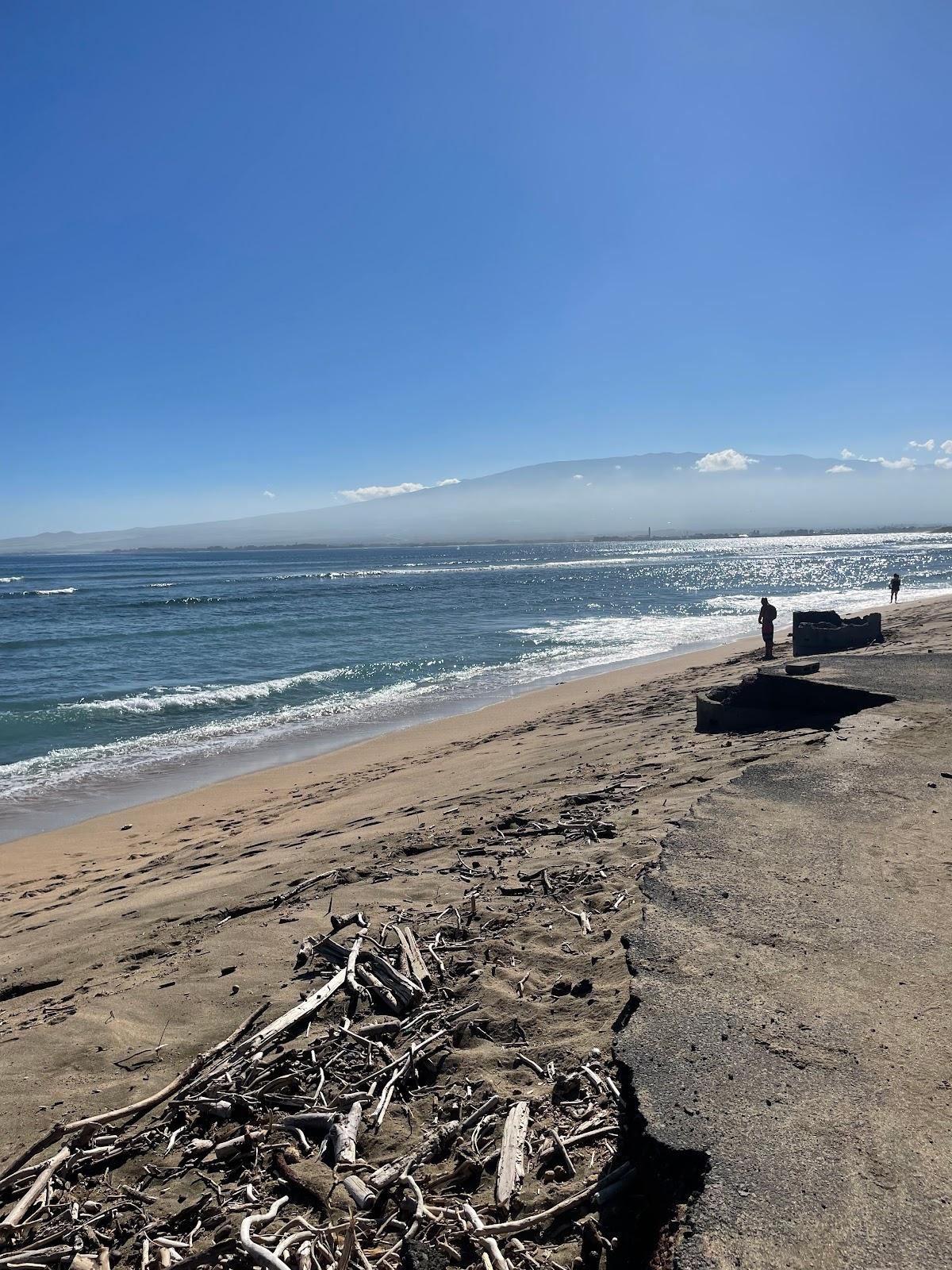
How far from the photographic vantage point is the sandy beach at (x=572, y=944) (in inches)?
91.4

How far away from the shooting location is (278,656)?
79.7 ft

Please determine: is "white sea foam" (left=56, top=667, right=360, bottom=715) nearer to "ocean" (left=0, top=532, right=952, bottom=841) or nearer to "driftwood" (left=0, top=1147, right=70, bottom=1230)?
"ocean" (left=0, top=532, right=952, bottom=841)

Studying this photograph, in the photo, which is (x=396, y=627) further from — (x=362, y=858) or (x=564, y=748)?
(x=362, y=858)

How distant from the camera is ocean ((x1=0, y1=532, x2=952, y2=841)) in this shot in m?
13.5

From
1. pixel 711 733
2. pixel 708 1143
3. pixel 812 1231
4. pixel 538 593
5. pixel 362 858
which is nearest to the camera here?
pixel 812 1231

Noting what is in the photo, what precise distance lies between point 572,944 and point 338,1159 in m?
1.64

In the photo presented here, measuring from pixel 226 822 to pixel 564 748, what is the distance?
4.52 m

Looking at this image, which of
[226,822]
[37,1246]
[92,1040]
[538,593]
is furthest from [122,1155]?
[538,593]

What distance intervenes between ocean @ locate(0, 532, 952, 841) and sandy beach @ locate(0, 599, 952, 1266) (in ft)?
14.2

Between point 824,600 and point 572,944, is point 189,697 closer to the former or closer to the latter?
point 572,944

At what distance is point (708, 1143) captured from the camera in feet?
7.54

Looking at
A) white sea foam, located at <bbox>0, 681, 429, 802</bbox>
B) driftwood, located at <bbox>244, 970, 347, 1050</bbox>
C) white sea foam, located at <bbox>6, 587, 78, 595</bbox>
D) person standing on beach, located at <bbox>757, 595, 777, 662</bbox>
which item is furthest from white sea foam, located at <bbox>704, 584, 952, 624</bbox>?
white sea foam, located at <bbox>6, 587, 78, 595</bbox>

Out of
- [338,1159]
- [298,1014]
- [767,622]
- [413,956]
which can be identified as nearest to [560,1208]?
[338,1159]

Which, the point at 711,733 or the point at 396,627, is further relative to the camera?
the point at 396,627
